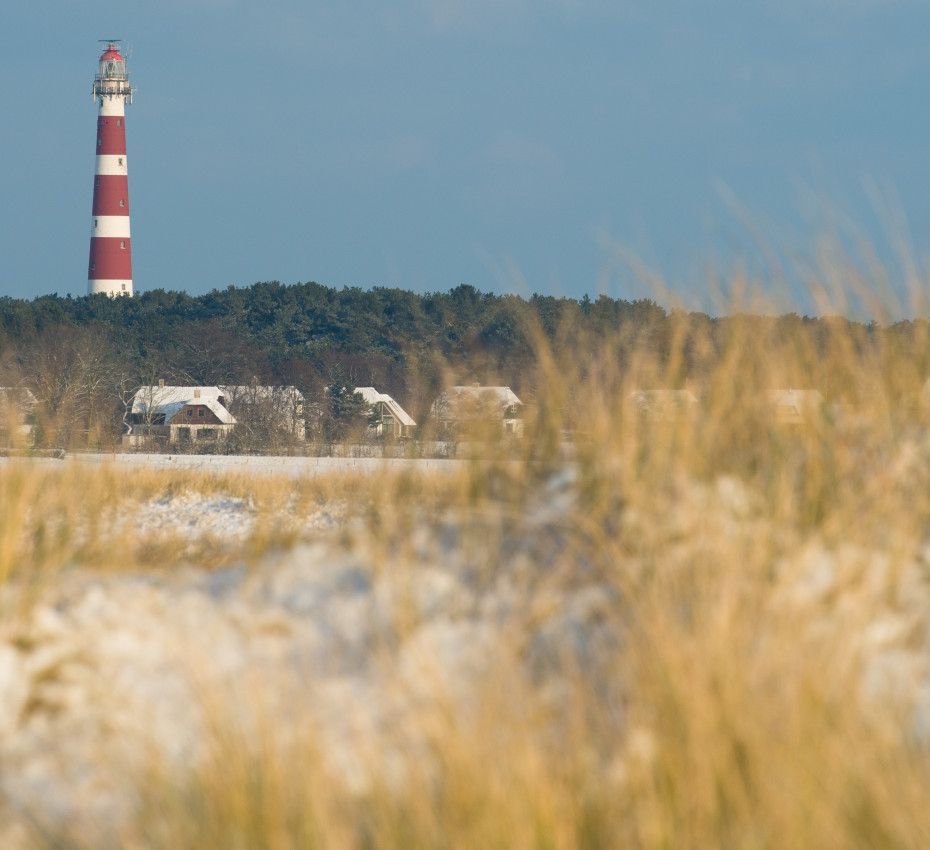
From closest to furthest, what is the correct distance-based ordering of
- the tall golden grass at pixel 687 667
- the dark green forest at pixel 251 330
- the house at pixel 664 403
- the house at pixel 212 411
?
the tall golden grass at pixel 687 667, the house at pixel 664 403, the house at pixel 212 411, the dark green forest at pixel 251 330

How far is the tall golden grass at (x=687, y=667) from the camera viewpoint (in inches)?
89.4

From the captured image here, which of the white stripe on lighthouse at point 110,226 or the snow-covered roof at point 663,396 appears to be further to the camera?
the white stripe on lighthouse at point 110,226

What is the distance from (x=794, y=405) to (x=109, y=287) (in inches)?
1816

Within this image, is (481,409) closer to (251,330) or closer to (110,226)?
(110,226)

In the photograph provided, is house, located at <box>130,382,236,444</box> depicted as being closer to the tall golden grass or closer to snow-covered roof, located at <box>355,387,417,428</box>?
snow-covered roof, located at <box>355,387,417,428</box>

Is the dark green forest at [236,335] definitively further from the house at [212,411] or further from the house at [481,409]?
the house at [481,409]

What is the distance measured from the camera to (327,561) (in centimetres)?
368

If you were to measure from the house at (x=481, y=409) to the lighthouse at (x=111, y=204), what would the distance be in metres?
44.2

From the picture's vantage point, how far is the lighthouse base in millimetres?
47844

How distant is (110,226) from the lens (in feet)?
153

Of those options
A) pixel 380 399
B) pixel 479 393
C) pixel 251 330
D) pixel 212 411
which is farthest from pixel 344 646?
pixel 251 330

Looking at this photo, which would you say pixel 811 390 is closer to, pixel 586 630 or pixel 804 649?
pixel 586 630

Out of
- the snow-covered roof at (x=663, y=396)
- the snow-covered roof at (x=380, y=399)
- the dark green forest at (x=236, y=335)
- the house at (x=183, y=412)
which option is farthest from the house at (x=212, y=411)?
the snow-covered roof at (x=663, y=396)

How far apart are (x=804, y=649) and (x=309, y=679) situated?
3.10 ft
